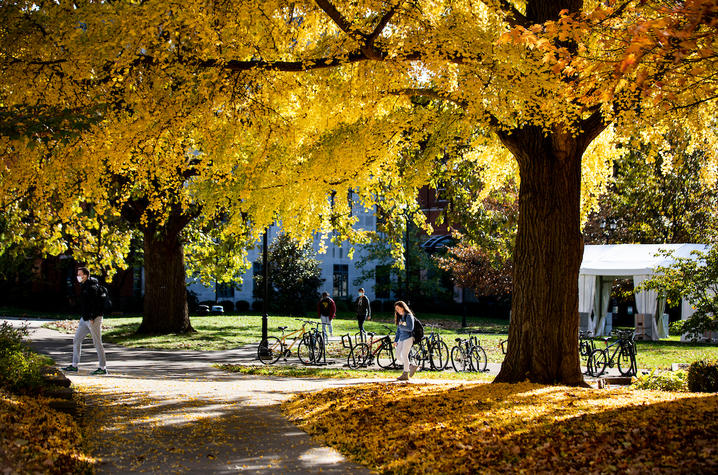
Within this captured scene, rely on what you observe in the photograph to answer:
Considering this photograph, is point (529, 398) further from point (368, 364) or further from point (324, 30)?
point (368, 364)

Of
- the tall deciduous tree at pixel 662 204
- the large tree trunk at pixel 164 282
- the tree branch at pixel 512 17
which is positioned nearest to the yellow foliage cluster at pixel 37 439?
the tree branch at pixel 512 17

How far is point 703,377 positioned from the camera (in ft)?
36.7

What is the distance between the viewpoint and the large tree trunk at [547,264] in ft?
36.7

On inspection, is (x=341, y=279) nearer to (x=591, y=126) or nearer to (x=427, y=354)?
(x=427, y=354)

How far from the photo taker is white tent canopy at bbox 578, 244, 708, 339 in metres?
27.6

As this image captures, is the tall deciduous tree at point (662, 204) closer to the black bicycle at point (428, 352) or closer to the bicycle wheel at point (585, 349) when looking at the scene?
the bicycle wheel at point (585, 349)

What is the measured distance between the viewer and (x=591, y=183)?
48.4 feet

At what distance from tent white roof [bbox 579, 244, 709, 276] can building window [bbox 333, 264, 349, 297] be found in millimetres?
21689

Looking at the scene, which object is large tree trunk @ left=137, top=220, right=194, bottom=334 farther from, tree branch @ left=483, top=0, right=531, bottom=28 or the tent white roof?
the tent white roof

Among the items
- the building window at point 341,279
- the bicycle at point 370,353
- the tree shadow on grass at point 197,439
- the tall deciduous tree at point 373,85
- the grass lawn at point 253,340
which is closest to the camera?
the tree shadow on grass at point 197,439

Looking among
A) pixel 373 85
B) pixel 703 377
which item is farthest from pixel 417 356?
pixel 373 85

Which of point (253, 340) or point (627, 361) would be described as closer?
point (627, 361)

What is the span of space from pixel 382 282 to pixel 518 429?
4089cm

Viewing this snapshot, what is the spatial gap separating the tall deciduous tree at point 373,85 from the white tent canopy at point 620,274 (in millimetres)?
15644
